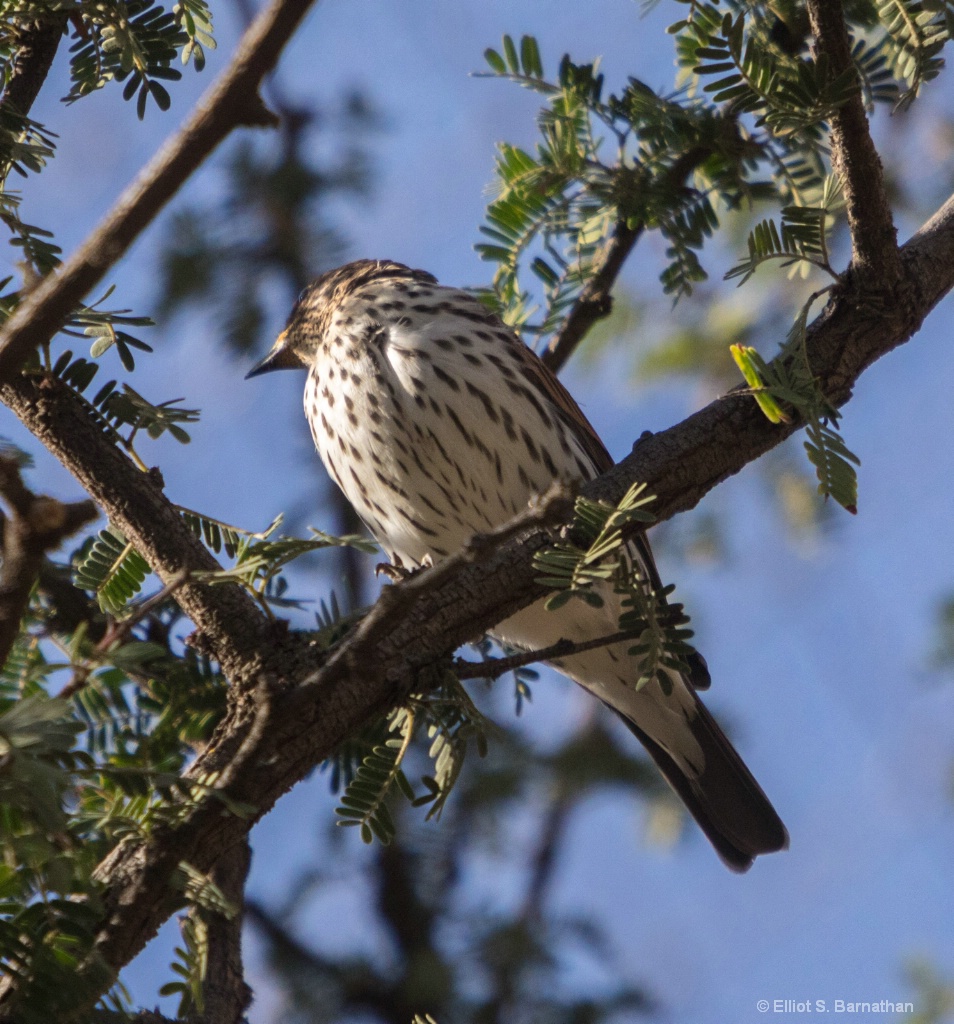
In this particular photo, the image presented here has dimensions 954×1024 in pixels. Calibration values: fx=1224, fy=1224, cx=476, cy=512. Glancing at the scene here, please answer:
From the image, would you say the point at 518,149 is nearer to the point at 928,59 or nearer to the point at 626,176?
the point at 626,176

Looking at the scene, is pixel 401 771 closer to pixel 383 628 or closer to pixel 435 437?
pixel 383 628

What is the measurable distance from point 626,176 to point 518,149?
0.34 m

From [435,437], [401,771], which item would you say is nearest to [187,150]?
[401,771]

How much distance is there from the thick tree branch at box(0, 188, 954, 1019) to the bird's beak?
263 centimetres

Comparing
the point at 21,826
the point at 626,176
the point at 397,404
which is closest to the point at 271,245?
→ the point at 397,404

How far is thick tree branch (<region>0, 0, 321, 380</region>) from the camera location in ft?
4.73

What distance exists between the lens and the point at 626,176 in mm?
3639

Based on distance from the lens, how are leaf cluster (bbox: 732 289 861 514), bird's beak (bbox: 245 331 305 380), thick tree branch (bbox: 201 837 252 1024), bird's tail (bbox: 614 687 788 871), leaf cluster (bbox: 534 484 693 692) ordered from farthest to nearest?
bird's beak (bbox: 245 331 305 380), bird's tail (bbox: 614 687 788 871), thick tree branch (bbox: 201 837 252 1024), leaf cluster (bbox: 732 289 861 514), leaf cluster (bbox: 534 484 693 692)

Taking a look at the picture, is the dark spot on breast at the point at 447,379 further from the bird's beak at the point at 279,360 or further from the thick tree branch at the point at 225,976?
the thick tree branch at the point at 225,976

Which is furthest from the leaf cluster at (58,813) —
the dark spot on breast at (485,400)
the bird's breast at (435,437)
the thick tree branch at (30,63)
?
the dark spot on breast at (485,400)

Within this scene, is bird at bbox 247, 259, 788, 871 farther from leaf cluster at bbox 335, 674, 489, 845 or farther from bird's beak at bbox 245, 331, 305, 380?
leaf cluster at bbox 335, 674, 489, 845

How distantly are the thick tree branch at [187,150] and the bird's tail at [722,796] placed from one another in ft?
10.7

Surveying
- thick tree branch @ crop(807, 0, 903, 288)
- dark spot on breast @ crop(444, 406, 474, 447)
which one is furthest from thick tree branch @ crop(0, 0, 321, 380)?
dark spot on breast @ crop(444, 406, 474, 447)

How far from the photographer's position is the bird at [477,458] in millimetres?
3883
